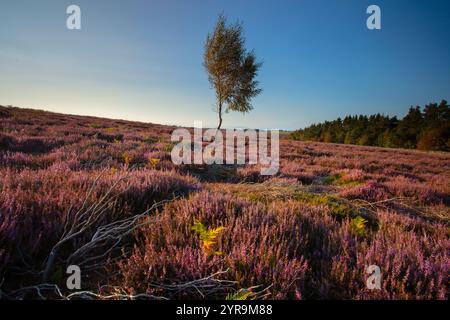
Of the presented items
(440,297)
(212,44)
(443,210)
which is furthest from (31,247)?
(212,44)

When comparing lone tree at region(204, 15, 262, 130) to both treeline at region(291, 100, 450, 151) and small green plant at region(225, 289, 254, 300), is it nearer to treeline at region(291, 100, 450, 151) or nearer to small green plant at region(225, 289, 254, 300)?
small green plant at region(225, 289, 254, 300)

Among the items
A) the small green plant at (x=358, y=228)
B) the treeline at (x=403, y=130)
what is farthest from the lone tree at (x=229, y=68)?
the treeline at (x=403, y=130)

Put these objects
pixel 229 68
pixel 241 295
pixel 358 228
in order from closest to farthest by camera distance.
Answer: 1. pixel 241 295
2. pixel 358 228
3. pixel 229 68

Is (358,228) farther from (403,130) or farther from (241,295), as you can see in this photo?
(403,130)

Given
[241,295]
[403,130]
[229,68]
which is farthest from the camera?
[403,130]

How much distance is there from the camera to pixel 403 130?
56.6 m

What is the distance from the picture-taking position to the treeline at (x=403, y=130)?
4736 centimetres

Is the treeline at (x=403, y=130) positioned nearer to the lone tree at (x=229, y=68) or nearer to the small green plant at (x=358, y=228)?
the lone tree at (x=229, y=68)

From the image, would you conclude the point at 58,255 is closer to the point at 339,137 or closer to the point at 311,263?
the point at 311,263

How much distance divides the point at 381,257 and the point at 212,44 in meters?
25.7

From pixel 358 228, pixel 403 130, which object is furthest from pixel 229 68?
pixel 403 130

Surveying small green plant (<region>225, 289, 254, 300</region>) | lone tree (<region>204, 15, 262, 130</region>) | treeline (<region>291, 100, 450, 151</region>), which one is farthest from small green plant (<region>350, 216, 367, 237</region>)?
treeline (<region>291, 100, 450, 151</region>)

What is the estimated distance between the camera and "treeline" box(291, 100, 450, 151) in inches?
1865

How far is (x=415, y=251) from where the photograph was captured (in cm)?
218
